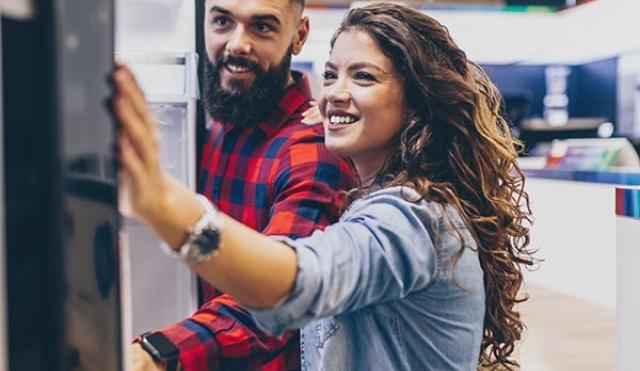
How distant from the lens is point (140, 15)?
22.0 inches

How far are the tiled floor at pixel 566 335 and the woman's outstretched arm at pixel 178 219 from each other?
89.0 inches

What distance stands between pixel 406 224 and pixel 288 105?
542 mm

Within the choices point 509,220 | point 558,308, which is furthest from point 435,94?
point 558,308

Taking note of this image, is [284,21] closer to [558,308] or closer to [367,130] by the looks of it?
[367,130]

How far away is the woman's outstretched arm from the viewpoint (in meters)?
0.41

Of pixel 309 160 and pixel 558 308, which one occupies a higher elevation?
pixel 309 160

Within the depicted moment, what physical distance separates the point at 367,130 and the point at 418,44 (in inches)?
5.2

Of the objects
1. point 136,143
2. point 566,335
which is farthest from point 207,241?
point 566,335

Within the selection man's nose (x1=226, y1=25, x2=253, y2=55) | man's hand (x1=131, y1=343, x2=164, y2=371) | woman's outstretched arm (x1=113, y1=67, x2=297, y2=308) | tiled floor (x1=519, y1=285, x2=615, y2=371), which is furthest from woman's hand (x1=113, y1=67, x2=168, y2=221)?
tiled floor (x1=519, y1=285, x2=615, y2=371)

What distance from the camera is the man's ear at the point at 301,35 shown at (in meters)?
1.23

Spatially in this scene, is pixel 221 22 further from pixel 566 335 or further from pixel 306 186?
pixel 566 335

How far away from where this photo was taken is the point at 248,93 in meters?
1.18

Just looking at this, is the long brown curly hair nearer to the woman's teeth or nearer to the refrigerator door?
the woman's teeth

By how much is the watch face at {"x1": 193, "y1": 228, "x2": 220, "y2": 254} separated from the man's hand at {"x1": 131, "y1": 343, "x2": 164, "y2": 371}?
31 cm
